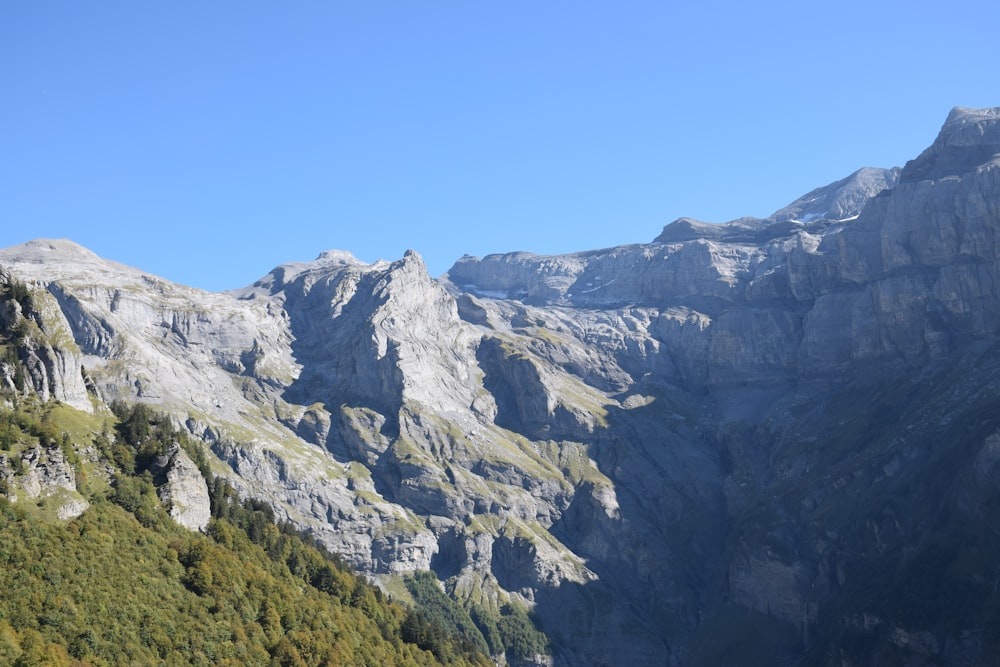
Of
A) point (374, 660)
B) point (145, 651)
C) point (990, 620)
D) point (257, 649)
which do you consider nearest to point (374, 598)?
point (374, 660)

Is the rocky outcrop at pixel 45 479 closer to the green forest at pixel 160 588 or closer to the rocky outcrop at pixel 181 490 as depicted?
the green forest at pixel 160 588

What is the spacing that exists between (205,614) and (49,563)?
2259 centimetres

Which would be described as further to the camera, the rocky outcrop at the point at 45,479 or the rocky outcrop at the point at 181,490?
the rocky outcrop at the point at 181,490

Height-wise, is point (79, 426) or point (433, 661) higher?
point (79, 426)

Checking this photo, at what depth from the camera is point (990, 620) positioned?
643 feet

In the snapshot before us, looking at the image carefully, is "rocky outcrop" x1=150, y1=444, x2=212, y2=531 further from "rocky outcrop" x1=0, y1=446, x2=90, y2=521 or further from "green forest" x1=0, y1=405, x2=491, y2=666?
"rocky outcrop" x1=0, y1=446, x2=90, y2=521

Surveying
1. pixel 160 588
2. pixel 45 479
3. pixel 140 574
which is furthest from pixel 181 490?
pixel 140 574

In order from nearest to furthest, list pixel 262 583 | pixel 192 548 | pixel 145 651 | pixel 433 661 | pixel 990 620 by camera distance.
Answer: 1. pixel 145 651
2. pixel 192 548
3. pixel 262 583
4. pixel 433 661
5. pixel 990 620

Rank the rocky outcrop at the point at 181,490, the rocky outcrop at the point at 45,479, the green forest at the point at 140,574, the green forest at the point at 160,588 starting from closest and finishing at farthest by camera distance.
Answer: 1. the green forest at the point at 160,588
2. the green forest at the point at 140,574
3. the rocky outcrop at the point at 45,479
4. the rocky outcrop at the point at 181,490

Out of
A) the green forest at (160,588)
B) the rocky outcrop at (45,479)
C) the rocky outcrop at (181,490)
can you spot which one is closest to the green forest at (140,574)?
the green forest at (160,588)

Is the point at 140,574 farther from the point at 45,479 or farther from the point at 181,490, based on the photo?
the point at 181,490

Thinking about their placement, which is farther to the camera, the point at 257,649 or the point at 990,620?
the point at 990,620

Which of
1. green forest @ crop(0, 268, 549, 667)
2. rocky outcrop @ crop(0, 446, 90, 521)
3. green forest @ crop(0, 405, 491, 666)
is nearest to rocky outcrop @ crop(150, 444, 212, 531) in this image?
green forest @ crop(0, 268, 549, 667)

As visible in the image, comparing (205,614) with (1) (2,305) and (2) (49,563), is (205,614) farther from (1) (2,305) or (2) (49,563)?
(1) (2,305)
